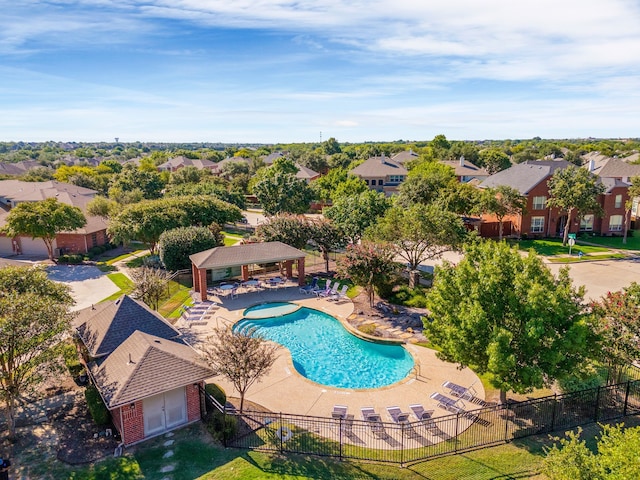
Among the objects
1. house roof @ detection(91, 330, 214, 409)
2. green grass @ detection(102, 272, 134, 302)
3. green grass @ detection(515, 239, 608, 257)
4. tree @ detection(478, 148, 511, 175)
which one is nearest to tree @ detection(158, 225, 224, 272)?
green grass @ detection(102, 272, 134, 302)

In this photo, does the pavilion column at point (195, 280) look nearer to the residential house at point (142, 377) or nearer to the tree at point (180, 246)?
the tree at point (180, 246)

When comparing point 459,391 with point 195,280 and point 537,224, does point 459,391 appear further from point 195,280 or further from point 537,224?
point 537,224

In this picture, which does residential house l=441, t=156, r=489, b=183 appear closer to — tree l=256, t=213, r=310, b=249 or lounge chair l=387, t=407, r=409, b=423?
tree l=256, t=213, r=310, b=249

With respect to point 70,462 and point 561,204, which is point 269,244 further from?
point 561,204

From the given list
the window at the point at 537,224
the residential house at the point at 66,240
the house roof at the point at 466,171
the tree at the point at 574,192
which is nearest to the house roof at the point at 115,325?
the residential house at the point at 66,240

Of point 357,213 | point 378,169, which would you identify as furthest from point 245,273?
point 378,169

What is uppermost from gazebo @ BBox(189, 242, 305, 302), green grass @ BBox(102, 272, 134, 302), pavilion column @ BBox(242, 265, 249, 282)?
gazebo @ BBox(189, 242, 305, 302)
